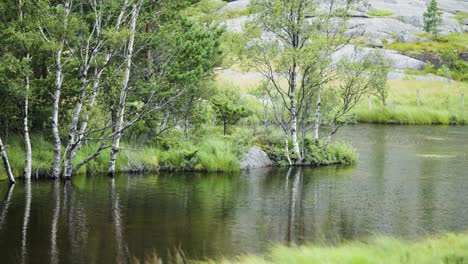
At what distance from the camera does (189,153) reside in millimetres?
35094

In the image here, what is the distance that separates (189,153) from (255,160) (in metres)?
5.00

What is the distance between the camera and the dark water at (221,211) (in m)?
19.4

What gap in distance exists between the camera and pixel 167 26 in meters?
33.2

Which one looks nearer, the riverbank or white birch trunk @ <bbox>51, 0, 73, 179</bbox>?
white birch trunk @ <bbox>51, 0, 73, 179</bbox>

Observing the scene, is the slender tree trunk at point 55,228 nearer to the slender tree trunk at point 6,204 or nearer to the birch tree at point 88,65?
the slender tree trunk at point 6,204

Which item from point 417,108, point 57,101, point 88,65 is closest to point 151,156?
point 57,101

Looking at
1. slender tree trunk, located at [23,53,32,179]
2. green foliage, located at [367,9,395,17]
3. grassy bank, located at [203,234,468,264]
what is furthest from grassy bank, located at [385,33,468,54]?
grassy bank, located at [203,234,468,264]

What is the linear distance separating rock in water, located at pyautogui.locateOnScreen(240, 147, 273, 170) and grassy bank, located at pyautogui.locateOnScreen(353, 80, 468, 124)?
28.5 metres

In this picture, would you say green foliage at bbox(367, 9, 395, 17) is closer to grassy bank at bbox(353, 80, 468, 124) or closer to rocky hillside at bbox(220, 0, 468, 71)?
rocky hillside at bbox(220, 0, 468, 71)

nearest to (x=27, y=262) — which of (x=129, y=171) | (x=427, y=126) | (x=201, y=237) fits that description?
(x=201, y=237)

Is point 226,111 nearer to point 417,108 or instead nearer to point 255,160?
point 255,160

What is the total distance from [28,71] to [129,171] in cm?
877

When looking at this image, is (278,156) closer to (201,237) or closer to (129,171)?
(129,171)

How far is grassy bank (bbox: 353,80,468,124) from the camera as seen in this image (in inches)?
2616
